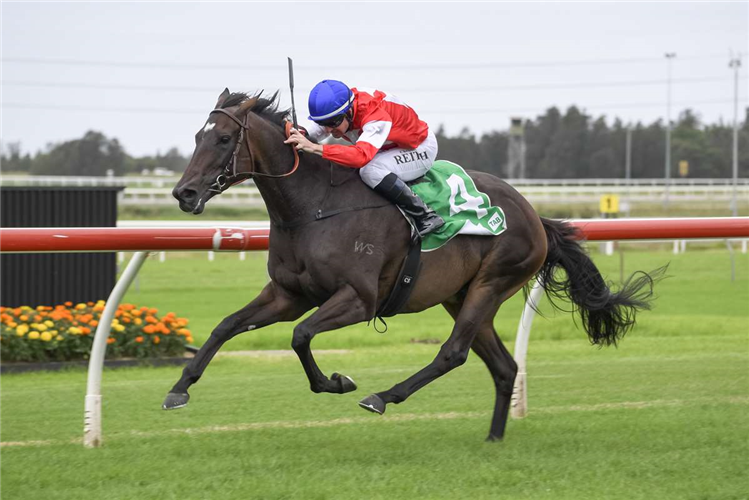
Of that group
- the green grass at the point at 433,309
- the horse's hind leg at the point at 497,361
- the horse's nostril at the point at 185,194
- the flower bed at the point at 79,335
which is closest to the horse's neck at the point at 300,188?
the horse's nostril at the point at 185,194

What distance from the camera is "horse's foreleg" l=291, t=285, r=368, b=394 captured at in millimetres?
4414

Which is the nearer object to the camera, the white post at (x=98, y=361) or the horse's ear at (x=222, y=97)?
the horse's ear at (x=222, y=97)

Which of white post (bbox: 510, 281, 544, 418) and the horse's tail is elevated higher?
the horse's tail

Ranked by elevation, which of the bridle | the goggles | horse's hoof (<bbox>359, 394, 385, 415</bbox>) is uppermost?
the goggles

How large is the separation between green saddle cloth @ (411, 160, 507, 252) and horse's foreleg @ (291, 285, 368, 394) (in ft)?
1.75

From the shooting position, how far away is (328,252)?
4.54 m

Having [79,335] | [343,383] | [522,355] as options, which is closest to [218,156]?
[343,383]

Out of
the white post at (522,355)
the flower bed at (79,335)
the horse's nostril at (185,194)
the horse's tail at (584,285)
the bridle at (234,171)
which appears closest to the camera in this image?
the horse's nostril at (185,194)

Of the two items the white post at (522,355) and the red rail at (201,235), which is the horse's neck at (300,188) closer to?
the red rail at (201,235)

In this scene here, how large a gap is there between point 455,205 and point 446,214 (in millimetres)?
64

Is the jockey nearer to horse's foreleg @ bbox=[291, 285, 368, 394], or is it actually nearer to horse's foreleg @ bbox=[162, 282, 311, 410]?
horse's foreleg @ bbox=[291, 285, 368, 394]

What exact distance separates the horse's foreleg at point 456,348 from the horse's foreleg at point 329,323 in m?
0.21

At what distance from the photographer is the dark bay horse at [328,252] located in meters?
4.41

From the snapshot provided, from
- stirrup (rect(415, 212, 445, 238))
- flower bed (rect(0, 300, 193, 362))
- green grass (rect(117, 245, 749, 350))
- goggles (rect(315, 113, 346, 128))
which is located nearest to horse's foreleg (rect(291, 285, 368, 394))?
stirrup (rect(415, 212, 445, 238))
